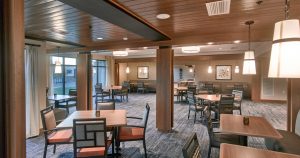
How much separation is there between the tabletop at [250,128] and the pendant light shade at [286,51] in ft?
4.92

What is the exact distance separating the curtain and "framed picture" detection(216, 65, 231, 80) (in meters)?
10.7

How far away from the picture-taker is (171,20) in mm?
3260

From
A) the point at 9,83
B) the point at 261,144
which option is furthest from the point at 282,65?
the point at 261,144

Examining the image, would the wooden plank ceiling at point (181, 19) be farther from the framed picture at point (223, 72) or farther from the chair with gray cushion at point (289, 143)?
the framed picture at point (223, 72)

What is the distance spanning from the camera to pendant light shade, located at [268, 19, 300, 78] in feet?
3.83

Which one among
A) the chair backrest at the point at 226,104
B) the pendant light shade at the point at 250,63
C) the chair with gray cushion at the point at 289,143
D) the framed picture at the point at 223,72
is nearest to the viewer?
the chair with gray cushion at the point at 289,143

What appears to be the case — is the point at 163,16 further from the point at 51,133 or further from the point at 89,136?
the point at 51,133

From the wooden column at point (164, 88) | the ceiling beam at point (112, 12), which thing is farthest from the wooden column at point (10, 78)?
the wooden column at point (164, 88)

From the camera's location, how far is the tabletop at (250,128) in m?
2.44

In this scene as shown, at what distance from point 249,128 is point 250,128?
0.6 inches

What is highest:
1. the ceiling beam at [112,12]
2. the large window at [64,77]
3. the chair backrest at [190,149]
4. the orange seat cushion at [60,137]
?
the ceiling beam at [112,12]

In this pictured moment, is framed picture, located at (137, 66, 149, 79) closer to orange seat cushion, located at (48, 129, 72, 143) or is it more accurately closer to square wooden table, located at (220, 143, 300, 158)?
orange seat cushion, located at (48, 129, 72, 143)

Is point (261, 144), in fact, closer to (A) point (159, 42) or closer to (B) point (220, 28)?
(B) point (220, 28)

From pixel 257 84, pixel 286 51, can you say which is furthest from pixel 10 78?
pixel 257 84
